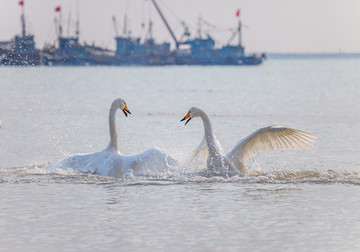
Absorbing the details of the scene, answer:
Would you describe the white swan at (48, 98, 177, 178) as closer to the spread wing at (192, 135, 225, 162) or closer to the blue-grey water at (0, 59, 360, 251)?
the blue-grey water at (0, 59, 360, 251)

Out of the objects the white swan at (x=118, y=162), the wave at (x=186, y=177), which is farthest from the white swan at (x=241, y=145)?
the white swan at (x=118, y=162)

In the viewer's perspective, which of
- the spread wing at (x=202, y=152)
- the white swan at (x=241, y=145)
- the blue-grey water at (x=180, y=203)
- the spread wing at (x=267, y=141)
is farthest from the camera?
the spread wing at (x=202, y=152)

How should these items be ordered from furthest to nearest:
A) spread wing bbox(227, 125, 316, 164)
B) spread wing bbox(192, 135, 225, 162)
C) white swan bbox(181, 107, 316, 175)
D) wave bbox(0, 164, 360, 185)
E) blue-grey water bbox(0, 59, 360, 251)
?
spread wing bbox(192, 135, 225, 162) → spread wing bbox(227, 125, 316, 164) → white swan bbox(181, 107, 316, 175) → wave bbox(0, 164, 360, 185) → blue-grey water bbox(0, 59, 360, 251)

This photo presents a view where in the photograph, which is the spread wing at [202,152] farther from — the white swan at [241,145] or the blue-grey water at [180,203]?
the blue-grey water at [180,203]

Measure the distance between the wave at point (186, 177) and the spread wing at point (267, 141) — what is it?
38 cm

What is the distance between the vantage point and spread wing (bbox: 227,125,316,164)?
47.2 feet

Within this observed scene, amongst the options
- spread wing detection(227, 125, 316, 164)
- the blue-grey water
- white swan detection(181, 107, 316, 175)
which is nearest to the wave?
the blue-grey water

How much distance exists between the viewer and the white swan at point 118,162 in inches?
550

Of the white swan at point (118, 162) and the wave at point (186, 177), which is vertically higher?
the white swan at point (118, 162)

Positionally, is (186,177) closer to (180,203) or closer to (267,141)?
(267,141)

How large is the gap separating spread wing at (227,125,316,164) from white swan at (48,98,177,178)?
1.14 m

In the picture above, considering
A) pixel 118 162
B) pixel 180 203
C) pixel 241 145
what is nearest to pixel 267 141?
pixel 241 145

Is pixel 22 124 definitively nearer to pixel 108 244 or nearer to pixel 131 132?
A: pixel 131 132

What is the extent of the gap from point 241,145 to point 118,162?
6.94 ft
